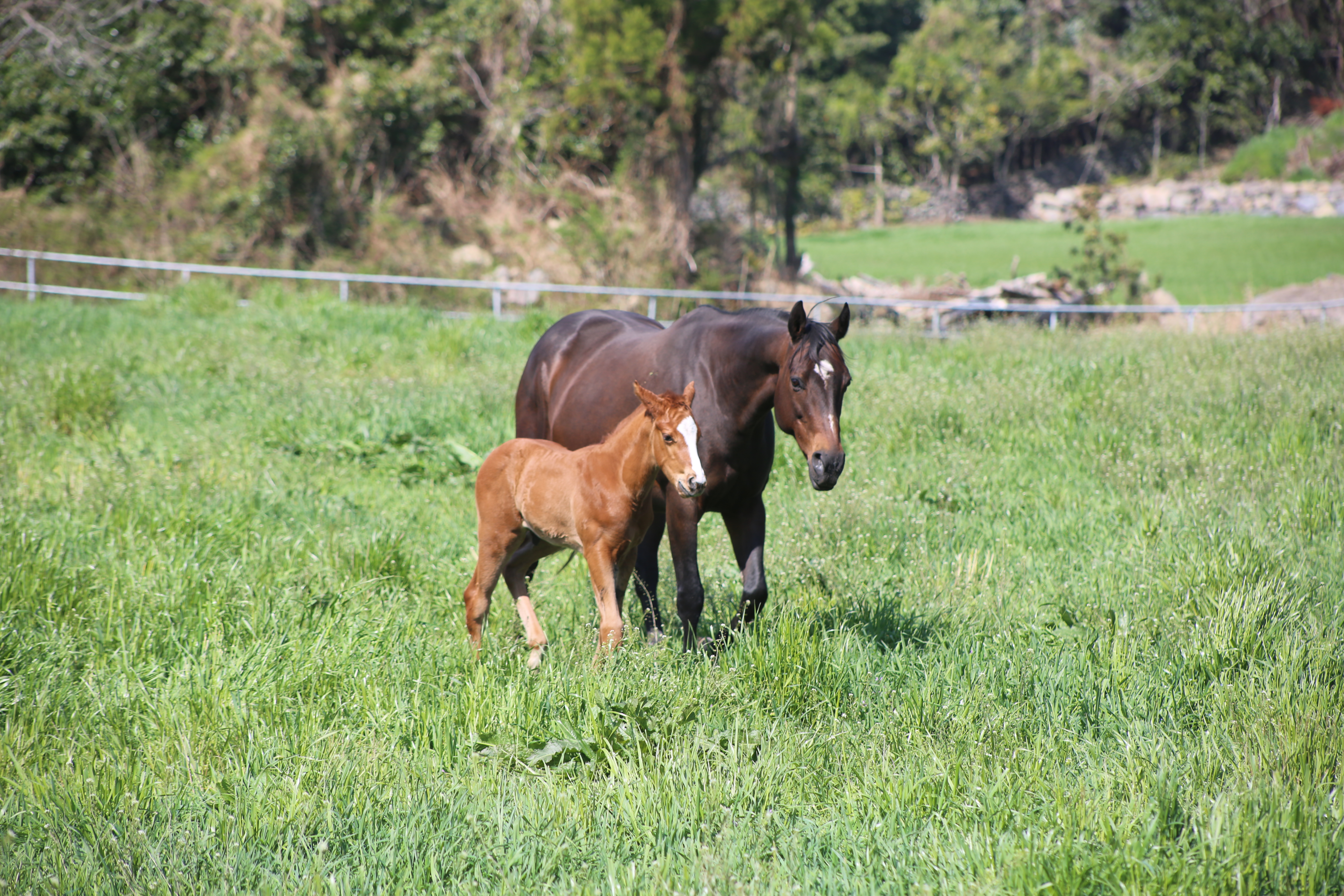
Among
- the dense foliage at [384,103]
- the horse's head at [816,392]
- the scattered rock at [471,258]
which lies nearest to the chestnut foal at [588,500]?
the horse's head at [816,392]

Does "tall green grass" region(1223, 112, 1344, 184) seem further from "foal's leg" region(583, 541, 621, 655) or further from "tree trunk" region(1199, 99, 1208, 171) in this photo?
"foal's leg" region(583, 541, 621, 655)

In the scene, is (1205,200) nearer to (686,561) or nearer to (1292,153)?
(1292,153)

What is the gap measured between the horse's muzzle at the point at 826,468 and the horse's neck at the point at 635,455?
0.64 metres

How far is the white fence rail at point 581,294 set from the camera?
17.5 meters

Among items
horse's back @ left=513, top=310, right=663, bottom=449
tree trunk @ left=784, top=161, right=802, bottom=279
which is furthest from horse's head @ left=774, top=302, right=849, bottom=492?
tree trunk @ left=784, top=161, right=802, bottom=279

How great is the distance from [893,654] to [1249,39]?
55.5 meters

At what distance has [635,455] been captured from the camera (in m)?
4.02

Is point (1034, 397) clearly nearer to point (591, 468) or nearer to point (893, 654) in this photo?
point (893, 654)

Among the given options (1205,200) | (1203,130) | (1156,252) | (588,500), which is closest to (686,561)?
(588,500)

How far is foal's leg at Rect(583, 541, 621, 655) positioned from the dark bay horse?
1.86 feet

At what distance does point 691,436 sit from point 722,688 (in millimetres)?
1077

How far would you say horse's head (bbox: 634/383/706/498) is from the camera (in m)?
3.64

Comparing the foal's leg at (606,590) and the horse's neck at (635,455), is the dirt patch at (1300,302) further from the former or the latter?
the foal's leg at (606,590)

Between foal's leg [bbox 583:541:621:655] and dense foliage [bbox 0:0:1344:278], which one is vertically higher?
dense foliage [bbox 0:0:1344:278]
